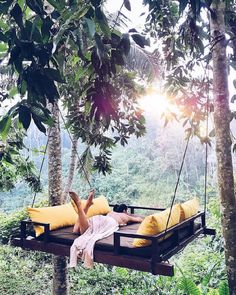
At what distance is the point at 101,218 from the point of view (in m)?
2.89

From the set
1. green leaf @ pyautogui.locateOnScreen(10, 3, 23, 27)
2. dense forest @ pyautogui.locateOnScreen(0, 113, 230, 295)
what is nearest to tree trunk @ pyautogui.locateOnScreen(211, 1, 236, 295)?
dense forest @ pyautogui.locateOnScreen(0, 113, 230, 295)

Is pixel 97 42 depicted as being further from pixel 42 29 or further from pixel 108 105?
pixel 108 105

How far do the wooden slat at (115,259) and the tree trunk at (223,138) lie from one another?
0.58 meters

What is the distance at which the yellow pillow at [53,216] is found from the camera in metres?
2.78

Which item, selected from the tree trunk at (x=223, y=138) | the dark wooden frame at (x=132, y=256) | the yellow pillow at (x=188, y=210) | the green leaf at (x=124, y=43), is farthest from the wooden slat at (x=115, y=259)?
the green leaf at (x=124, y=43)

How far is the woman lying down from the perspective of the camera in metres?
2.29

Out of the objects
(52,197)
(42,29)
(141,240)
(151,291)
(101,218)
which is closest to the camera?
(42,29)

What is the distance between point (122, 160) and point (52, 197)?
8529 millimetres

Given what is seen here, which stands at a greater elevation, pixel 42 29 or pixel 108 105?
pixel 42 29

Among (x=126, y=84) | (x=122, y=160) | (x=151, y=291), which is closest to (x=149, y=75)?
(x=126, y=84)

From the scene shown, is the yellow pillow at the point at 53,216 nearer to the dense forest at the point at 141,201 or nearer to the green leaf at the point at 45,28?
the dense forest at the point at 141,201

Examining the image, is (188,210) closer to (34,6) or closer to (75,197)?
(75,197)

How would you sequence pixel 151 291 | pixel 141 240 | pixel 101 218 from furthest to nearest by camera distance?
pixel 151 291, pixel 101 218, pixel 141 240

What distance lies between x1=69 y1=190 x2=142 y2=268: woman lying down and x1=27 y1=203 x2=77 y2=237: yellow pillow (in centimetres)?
26
